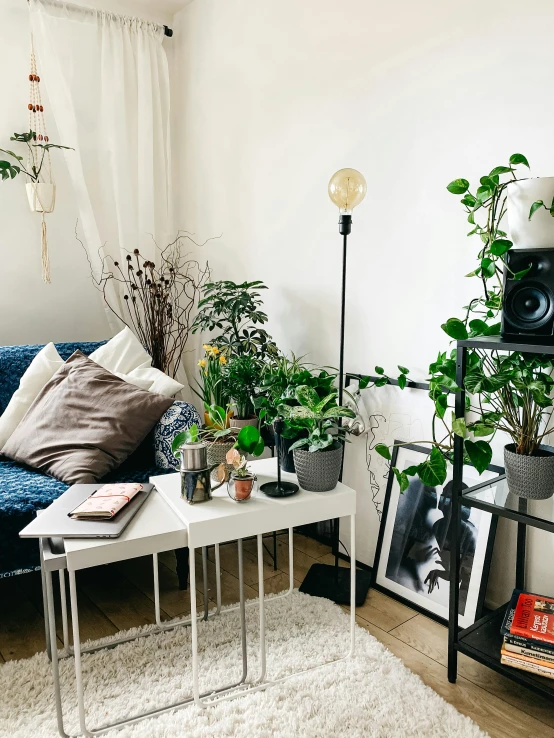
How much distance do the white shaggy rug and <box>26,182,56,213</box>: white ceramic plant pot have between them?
211 cm

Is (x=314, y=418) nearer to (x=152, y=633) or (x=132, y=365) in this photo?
(x=152, y=633)

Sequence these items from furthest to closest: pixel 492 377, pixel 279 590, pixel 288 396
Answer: pixel 279 590 < pixel 288 396 < pixel 492 377

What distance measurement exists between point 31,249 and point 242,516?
2.23 m

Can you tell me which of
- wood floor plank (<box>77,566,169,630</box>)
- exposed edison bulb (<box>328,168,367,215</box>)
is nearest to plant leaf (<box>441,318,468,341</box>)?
exposed edison bulb (<box>328,168,367,215</box>)

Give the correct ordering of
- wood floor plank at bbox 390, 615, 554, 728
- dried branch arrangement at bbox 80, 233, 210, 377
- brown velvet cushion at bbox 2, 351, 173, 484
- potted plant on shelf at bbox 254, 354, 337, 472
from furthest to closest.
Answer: dried branch arrangement at bbox 80, 233, 210, 377 → brown velvet cushion at bbox 2, 351, 173, 484 → potted plant on shelf at bbox 254, 354, 337, 472 → wood floor plank at bbox 390, 615, 554, 728

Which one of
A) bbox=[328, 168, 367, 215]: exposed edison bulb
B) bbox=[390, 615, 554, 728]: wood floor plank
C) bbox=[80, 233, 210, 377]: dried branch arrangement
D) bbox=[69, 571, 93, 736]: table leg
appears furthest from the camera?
bbox=[80, 233, 210, 377]: dried branch arrangement

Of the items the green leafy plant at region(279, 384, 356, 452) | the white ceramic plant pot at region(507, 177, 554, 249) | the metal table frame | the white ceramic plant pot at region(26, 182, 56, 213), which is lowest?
the metal table frame

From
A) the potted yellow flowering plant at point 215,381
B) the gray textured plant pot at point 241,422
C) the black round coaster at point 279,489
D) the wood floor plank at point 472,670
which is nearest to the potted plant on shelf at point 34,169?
the potted yellow flowering plant at point 215,381

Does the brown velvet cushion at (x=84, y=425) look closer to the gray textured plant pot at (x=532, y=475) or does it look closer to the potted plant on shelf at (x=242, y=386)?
the potted plant on shelf at (x=242, y=386)

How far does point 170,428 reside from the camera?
7.55 feet

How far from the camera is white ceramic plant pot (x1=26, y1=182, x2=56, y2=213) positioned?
2.99m

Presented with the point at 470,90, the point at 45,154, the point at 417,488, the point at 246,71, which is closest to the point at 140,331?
the point at 45,154

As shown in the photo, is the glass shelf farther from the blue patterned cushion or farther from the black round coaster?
the blue patterned cushion

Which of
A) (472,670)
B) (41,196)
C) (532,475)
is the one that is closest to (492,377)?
(532,475)
